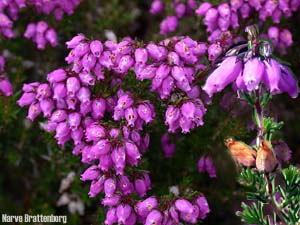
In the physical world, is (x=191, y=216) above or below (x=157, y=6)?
below

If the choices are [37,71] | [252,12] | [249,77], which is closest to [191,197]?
[249,77]

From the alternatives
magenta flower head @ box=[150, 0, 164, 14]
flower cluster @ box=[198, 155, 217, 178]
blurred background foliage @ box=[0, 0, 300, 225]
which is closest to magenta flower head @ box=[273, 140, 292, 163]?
blurred background foliage @ box=[0, 0, 300, 225]

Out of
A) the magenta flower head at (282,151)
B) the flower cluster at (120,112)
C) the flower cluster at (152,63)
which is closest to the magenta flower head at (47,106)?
the flower cluster at (120,112)

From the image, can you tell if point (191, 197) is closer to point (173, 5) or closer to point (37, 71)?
point (173, 5)

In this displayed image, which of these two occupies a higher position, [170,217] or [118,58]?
[118,58]

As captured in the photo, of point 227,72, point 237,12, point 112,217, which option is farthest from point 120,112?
point 237,12

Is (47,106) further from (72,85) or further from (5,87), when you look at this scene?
(5,87)

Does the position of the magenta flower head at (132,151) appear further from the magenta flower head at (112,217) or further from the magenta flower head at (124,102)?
the magenta flower head at (112,217)

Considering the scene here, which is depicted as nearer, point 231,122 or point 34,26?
point 231,122
